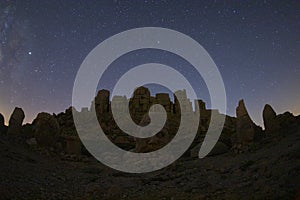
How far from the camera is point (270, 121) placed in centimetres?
2475

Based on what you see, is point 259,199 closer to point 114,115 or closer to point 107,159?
point 107,159

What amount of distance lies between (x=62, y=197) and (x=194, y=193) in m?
6.13

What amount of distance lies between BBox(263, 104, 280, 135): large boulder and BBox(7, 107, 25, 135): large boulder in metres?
26.2

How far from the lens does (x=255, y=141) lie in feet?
77.9

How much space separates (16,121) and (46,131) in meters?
5.91

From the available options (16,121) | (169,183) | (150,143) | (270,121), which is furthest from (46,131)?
(270,121)

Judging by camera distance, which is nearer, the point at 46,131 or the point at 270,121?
the point at 46,131

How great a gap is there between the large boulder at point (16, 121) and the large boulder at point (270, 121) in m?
26.2

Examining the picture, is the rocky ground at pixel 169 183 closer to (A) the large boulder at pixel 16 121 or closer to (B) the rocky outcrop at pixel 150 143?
(B) the rocky outcrop at pixel 150 143

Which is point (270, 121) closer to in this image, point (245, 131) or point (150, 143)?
point (245, 131)

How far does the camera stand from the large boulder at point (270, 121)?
963 inches

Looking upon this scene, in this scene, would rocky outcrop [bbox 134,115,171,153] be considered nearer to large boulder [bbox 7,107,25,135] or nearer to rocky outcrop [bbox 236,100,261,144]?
rocky outcrop [bbox 236,100,261,144]

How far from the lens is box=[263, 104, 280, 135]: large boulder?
24.5 m

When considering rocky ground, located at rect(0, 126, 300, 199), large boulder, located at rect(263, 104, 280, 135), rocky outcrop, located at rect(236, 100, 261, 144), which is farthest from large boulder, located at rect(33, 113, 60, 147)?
large boulder, located at rect(263, 104, 280, 135)
